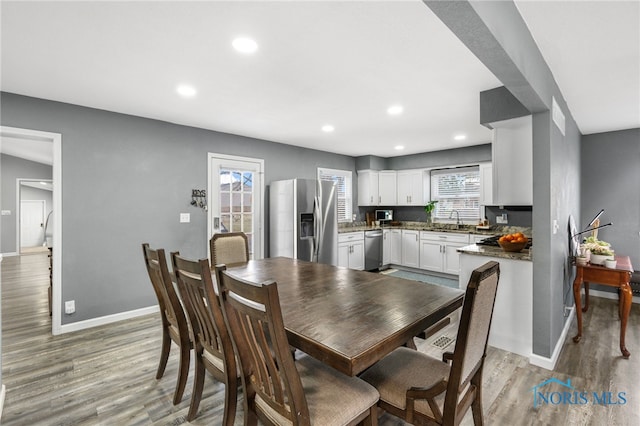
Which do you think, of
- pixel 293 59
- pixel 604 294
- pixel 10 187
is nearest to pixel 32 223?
pixel 10 187

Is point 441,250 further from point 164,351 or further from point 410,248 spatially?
point 164,351

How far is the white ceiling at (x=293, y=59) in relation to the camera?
1.64 metres

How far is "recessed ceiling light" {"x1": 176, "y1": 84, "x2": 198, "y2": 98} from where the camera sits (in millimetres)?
2650

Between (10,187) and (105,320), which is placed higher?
(10,187)

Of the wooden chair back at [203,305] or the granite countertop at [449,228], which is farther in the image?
the granite countertop at [449,228]

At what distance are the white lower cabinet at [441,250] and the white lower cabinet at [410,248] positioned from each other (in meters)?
0.08

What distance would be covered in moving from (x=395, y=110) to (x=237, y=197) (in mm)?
2490

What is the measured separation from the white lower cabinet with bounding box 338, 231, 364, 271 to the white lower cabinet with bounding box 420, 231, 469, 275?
46.0 inches

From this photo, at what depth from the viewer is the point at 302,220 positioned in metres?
4.51

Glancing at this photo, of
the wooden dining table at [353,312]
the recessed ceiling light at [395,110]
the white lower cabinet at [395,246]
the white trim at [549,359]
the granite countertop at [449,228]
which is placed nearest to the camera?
the wooden dining table at [353,312]

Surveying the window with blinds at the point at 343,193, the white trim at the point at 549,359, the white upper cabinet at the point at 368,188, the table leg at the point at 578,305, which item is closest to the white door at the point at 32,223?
the window with blinds at the point at 343,193

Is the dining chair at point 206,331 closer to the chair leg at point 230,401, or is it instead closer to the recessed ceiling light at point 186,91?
the chair leg at point 230,401

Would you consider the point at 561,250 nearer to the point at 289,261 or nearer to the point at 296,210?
the point at 289,261

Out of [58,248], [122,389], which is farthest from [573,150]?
[58,248]
